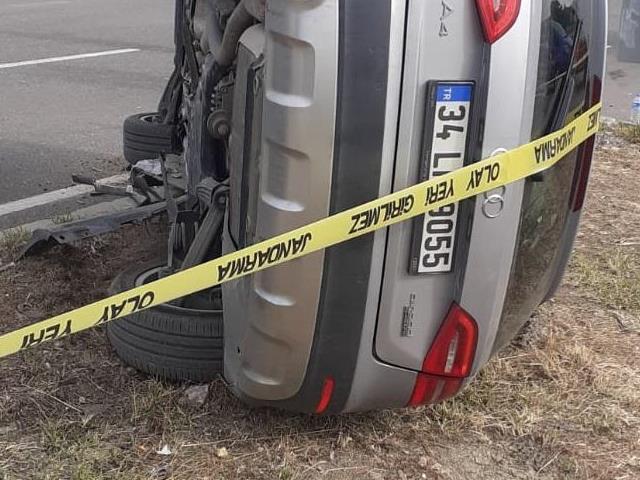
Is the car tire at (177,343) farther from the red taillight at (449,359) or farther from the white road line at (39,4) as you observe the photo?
the white road line at (39,4)

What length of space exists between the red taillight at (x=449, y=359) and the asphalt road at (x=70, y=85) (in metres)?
3.66

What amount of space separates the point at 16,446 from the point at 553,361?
1941mm

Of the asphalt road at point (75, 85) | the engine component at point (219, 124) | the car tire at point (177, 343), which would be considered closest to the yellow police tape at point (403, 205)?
the car tire at point (177, 343)

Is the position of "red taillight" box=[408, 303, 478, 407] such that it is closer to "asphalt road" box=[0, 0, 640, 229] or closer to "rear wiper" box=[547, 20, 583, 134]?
"rear wiper" box=[547, 20, 583, 134]

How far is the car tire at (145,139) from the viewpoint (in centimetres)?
546

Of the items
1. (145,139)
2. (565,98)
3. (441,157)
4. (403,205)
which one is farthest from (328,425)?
(145,139)

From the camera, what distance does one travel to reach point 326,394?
8.92 feet

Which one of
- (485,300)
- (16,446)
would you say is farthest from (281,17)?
(16,446)

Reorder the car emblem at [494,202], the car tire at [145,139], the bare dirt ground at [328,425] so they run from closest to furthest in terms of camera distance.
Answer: the car emblem at [494,202] → the bare dirt ground at [328,425] → the car tire at [145,139]

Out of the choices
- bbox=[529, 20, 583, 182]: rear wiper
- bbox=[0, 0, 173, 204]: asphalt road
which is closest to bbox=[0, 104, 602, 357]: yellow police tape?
bbox=[529, 20, 583, 182]: rear wiper

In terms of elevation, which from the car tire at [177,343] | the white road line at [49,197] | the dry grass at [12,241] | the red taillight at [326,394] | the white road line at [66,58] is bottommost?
the white road line at [66,58]

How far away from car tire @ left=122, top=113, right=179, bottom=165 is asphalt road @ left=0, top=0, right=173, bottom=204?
2.17ft

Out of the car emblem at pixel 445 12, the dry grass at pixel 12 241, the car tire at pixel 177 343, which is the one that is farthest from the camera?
the dry grass at pixel 12 241

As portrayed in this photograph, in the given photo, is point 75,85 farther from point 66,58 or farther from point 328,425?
point 328,425
